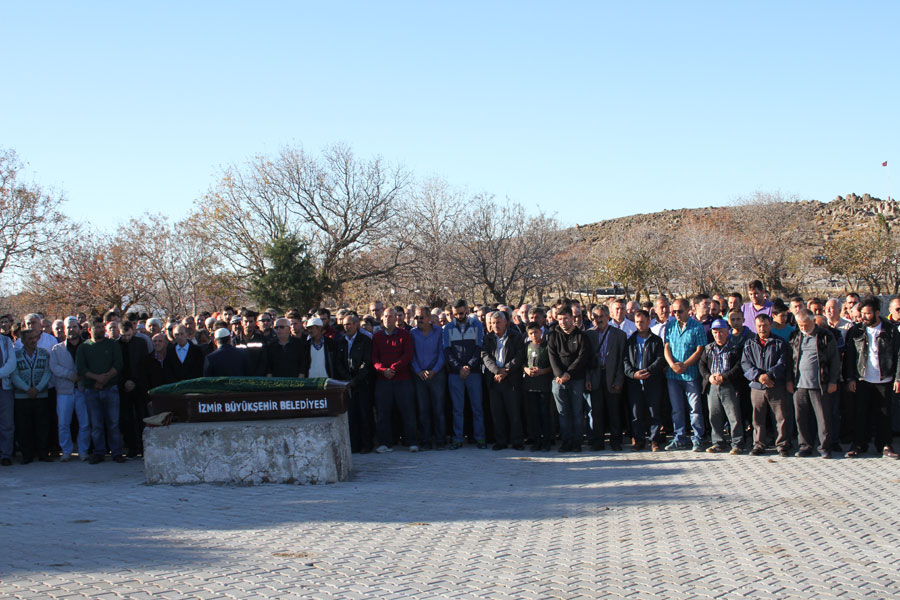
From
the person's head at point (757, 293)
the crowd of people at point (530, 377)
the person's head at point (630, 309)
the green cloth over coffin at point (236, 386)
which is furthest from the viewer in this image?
the person's head at point (630, 309)

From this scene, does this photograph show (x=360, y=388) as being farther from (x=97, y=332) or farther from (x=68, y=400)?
(x=68, y=400)

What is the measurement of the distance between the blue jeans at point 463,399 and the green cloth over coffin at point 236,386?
261cm

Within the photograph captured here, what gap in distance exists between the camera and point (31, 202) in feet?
115

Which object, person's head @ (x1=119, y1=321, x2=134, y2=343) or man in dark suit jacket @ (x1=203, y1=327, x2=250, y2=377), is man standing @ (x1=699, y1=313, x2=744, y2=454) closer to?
man in dark suit jacket @ (x1=203, y1=327, x2=250, y2=377)

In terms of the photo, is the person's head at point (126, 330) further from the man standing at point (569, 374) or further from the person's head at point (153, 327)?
the man standing at point (569, 374)

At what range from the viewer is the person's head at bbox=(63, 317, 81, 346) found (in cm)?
1094

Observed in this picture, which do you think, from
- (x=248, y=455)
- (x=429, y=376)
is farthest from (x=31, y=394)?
(x=429, y=376)

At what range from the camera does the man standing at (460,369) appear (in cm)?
1113

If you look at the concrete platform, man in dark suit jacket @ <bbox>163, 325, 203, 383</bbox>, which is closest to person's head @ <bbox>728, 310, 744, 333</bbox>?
the concrete platform

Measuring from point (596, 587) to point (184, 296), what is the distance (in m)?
35.0

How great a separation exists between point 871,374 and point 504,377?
4828 millimetres

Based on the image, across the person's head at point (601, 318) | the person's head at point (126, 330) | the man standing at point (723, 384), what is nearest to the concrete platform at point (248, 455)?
the person's head at point (126, 330)

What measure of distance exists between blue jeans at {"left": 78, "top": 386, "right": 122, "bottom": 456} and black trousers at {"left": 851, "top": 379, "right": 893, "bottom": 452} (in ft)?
32.7

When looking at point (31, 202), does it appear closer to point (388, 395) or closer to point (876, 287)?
point (388, 395)
